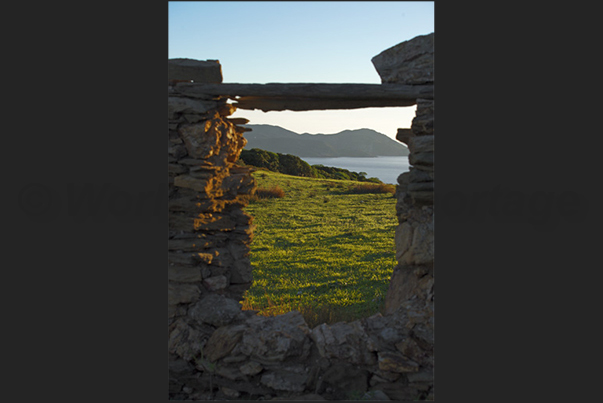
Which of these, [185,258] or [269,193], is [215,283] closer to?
[185,258]

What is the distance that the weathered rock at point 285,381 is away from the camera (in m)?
4.15

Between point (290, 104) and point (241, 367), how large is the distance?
2.81m

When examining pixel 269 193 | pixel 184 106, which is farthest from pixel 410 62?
pixel 269 193

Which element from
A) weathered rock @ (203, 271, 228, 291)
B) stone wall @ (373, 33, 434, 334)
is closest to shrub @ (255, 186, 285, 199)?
weathered rock @ (203, 271, 228, 291)

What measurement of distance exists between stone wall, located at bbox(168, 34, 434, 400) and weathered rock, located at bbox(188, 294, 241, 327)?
1 cm

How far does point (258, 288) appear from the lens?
7.35 m

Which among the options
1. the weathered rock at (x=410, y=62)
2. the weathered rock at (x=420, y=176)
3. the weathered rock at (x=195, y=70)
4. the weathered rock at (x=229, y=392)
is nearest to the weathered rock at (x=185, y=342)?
the weathered rock at (x=229, y=392)

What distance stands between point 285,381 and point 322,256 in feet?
17.2

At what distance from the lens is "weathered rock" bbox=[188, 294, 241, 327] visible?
14.4ft

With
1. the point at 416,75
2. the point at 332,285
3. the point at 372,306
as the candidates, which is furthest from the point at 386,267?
Result: the point at 416,75

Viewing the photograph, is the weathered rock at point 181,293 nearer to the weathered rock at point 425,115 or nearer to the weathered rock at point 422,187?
the weathered rock at point 422,187

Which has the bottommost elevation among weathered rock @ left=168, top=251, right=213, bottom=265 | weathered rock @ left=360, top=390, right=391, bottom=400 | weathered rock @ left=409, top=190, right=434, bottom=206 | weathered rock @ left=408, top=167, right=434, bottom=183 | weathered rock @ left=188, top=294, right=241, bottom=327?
weathered rock @ left=360, top=390, right=391, bottom=400

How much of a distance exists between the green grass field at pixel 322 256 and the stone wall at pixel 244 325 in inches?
58.6

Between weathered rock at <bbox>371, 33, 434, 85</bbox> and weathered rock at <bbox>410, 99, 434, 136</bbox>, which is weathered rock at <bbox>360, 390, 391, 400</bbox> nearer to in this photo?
weathered rock at <bbox>410, 99, 434, 136</bbox>
